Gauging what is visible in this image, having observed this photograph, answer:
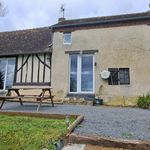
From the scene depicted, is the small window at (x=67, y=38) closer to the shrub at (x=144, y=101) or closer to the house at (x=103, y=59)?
the house at (x=103, y=59)

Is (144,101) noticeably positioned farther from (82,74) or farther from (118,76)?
(82,74)

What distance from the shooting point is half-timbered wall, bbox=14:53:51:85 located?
12930mm

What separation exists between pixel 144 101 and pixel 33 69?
21.3ft

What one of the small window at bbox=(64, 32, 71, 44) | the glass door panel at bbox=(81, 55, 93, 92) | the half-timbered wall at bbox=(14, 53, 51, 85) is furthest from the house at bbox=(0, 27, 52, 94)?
the glass door panel at bbox=(81, 55, 93, 92)

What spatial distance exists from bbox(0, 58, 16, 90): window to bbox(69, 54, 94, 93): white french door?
13.2 feet

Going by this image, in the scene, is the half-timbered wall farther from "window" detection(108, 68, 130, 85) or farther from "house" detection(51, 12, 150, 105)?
"window" detection(108, 68, 130, 85)

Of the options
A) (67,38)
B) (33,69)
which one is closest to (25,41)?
(33,69)

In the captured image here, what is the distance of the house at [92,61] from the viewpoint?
11.2 meters

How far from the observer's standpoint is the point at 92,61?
39.4 ft

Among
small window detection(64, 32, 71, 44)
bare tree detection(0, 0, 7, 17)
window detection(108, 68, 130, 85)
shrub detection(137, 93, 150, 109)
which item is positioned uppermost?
bare tree detection(0, 0, 7, 17)

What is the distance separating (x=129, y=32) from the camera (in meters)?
11.6

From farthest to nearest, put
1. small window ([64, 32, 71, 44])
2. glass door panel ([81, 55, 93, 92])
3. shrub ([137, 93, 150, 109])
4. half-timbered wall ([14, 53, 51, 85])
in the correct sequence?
half-timbered wall ([14, 53, 51, 85]) < small window ([64, 32, 71, 44]) < glass door panel ([81, 55, 93, 92]) < shrub ([137, 93, 150, 109])

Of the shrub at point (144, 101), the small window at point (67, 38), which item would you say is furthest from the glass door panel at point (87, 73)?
the shrub at point (144, 101)

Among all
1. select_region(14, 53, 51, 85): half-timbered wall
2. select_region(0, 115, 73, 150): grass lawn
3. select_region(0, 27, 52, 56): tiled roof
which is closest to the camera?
select_region(0, 115, 73, 150): grass lawn
